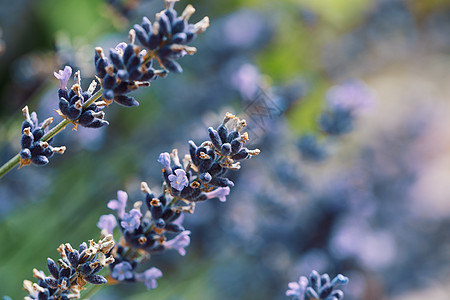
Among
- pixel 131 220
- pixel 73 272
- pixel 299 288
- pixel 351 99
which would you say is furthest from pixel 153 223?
pixel 351 99

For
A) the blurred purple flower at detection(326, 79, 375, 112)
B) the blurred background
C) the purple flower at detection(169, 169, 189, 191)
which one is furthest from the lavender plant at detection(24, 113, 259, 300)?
the blurred purple flower at detection(326, 79, 375, 112)


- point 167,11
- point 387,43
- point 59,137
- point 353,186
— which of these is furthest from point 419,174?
point 167,11

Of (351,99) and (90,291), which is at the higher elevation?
(351,99)

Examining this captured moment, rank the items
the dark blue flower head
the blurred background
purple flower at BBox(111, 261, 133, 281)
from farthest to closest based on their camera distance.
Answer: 1. the blurred background
2. purple flower at BBox(111, 261, 133, 281)
3. the dark blue flower head

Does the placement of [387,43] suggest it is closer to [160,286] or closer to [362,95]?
[362,95]

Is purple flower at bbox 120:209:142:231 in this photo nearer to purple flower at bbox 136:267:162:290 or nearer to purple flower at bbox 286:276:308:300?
purple flower at bbox 136:267:162:290

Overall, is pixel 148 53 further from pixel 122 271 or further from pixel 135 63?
pixel 122 271
